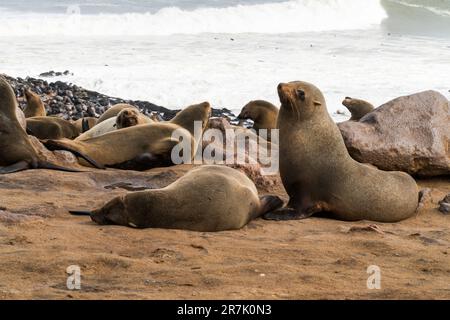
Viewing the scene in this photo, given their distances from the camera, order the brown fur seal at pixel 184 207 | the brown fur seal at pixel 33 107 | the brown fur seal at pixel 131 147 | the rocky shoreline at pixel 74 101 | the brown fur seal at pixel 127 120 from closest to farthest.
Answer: the brown fur seal at pixel 184 207
the brown fur seal at pixel 131 147
the brown fur seal at pixel 127 120
the brown fur seal at pixel 33 107
the rocky shoreline at pixel 74 101

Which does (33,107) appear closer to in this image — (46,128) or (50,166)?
(46,128)

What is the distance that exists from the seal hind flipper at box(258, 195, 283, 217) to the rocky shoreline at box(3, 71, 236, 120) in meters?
6.74

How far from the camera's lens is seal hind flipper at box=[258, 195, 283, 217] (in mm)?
5957

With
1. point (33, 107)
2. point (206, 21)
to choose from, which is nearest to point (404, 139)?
point (33, 107)

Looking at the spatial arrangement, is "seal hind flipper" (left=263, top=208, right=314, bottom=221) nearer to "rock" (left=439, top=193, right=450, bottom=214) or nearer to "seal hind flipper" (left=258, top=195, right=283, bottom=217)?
"seal hind flipper" (left=258, top=195, right=283, bottom=217)

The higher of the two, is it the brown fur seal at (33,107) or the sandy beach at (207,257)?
the sandy beach at (207,257)

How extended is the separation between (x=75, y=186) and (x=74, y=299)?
319cm

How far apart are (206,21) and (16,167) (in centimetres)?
2093

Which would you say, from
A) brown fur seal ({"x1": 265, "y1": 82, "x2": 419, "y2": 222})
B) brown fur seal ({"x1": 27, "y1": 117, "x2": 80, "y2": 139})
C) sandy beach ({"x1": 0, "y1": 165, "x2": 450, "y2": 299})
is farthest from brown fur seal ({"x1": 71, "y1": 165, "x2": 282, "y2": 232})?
brown fur seal ({"x1": 27, "y1": 117, "x2": 80, "y2": 139})

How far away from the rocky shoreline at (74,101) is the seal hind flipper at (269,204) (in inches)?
266

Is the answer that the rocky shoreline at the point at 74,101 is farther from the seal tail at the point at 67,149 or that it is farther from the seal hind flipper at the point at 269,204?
the seal hind flipper at the point at 269,204

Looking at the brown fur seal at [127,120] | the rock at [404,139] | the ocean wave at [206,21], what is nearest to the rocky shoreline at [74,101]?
the brown fur seal at [127,120]

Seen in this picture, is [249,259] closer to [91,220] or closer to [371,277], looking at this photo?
[371,277]

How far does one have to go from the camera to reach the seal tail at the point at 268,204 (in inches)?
234
